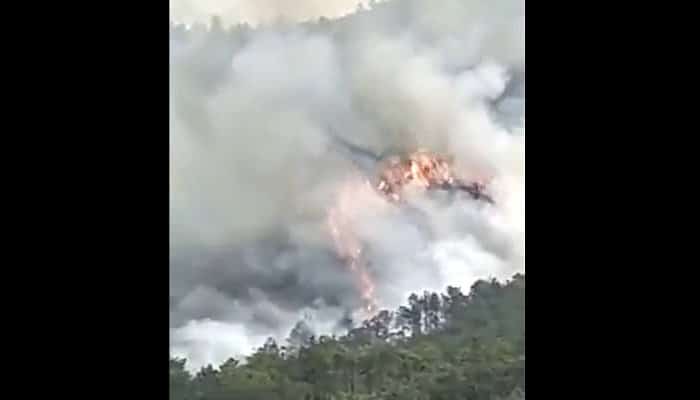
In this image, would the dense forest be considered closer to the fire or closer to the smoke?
the fire

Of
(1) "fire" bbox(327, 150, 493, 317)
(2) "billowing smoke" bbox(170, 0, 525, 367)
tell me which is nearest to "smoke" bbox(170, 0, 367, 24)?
(2) "billowing smoke" bbox(170, 0, 525, 367)

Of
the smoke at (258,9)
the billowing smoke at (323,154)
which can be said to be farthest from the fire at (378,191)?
→ the smoke at (258,9)

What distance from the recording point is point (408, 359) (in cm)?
127

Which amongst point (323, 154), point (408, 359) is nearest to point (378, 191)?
point (323, 154)

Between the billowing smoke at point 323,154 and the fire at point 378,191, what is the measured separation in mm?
10

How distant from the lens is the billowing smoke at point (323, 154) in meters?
1.25

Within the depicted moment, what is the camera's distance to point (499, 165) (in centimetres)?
131

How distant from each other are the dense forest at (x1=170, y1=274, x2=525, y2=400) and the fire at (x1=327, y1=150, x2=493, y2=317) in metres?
0.06

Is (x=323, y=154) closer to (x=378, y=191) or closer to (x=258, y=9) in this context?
(x=378, y=191)

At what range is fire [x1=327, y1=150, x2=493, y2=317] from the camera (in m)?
1.28
